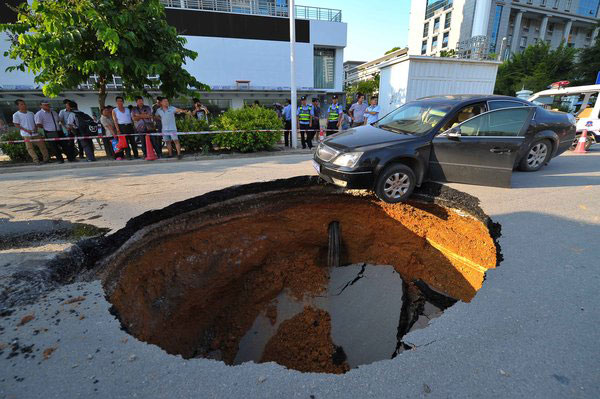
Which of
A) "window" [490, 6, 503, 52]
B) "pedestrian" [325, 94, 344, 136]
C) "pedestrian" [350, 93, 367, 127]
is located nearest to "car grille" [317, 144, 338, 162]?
"pedestrian" [325, 94, 344, 136]

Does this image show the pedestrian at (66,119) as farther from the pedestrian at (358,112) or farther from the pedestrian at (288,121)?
the pedestrian at (358,112)

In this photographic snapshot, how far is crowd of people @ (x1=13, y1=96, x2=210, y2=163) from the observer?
7.97 metres

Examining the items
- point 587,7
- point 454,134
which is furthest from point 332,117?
point 587,7

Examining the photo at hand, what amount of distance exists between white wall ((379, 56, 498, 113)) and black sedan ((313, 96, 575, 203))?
5.93 m

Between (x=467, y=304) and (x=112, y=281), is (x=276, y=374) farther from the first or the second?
(x=112, y=281)

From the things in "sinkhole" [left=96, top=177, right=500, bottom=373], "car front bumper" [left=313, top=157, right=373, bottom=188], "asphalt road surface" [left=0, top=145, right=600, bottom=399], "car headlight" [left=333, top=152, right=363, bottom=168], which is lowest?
"sinkhole" [left=96, top=177, right=500, bottom=373]

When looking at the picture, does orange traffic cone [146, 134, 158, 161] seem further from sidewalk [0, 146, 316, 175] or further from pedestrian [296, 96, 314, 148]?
pedestrian [296, 96, 314, 148]

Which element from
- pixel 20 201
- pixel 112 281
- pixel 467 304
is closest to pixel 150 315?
pixel 112 281

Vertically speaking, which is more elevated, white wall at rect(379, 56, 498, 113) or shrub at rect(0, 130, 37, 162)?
white wall at rect(379, 56, 498, 113)

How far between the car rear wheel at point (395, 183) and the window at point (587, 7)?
73.1 meters

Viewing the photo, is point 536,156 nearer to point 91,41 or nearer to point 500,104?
point 500,104

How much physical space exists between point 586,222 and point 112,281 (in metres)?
5.68

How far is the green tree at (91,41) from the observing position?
6.39m

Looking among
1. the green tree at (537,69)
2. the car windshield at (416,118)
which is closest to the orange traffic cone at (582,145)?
the car windshield at (416,118)
